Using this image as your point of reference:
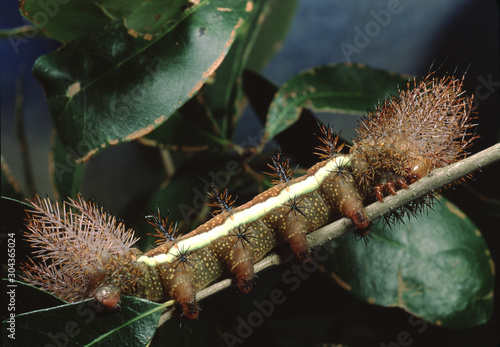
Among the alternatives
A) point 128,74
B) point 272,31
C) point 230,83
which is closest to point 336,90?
point 230,83

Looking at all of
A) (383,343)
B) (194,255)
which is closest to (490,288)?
(383,343)

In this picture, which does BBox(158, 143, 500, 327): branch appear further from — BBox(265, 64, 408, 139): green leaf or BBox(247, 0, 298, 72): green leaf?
BBox(247, 0, 298, 72): green leaf

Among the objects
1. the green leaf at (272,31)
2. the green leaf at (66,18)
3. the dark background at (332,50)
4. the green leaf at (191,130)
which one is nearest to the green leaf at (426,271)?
the green leaf at (191,130)

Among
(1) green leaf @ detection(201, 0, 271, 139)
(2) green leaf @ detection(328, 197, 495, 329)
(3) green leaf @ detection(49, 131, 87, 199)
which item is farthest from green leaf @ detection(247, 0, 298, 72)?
(2) green leaf @ detection(328, 197, 495, 329)

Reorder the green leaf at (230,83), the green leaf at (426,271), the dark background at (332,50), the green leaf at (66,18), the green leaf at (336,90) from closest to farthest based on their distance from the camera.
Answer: the green leaf at (66,18), the green leaf at (426,271), the green leaf at (336,90), the green leaf at (230,83), the dark background at (332,50)

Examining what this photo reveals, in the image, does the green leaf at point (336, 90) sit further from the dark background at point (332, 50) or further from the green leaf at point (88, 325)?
the dark background at point (332, 50)

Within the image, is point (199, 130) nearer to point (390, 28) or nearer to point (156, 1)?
point (156, 1)
